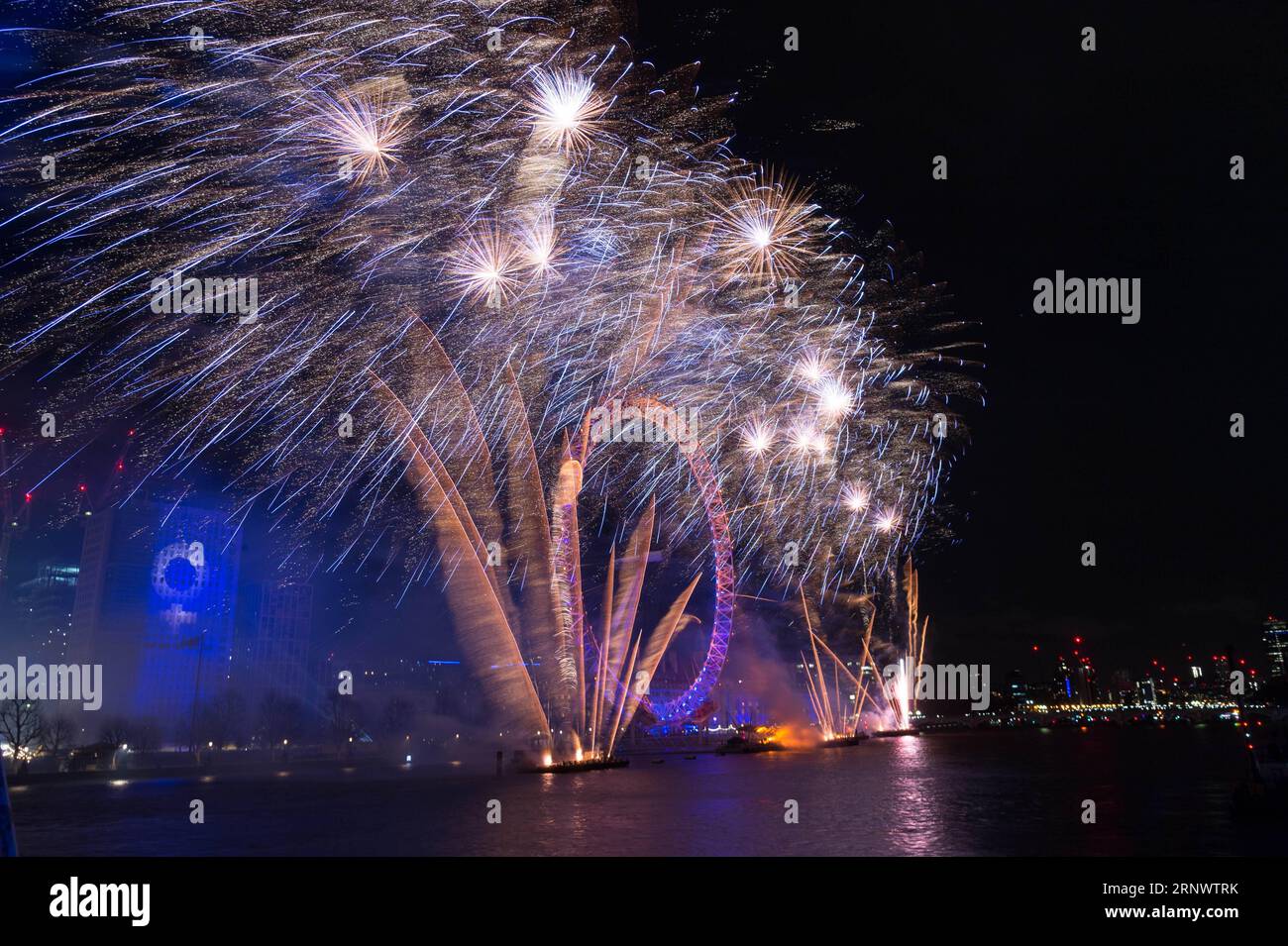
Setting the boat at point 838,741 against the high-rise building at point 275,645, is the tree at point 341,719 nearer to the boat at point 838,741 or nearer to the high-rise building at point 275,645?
the high-rise building at point 275,645

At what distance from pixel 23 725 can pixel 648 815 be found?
7499cm

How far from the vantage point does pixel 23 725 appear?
83.6m

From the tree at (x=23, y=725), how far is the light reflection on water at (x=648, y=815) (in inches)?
949

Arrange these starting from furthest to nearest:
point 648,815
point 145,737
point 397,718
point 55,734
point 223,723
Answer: point 397,718, point 223,723, point 145,737, point 55,734, point 648,815

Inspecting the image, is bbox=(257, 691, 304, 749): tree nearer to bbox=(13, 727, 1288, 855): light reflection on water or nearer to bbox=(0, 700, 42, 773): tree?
bbox=(0, 700, 42, 773): tree

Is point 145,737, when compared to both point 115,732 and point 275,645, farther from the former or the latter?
point 275,645

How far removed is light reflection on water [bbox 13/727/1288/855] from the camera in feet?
88.6

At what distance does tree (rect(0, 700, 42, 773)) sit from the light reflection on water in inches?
949

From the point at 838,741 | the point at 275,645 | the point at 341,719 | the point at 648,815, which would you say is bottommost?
the point at 838,741

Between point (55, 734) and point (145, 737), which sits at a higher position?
point (55, 734)

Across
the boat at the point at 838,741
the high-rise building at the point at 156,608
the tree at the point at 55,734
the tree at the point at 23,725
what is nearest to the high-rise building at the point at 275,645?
the high-rise building at the point at 156,608

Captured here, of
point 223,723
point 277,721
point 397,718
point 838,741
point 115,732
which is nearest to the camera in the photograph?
point 115,732

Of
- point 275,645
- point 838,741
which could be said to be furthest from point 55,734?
point 838,741

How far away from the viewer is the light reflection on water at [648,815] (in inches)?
1064
